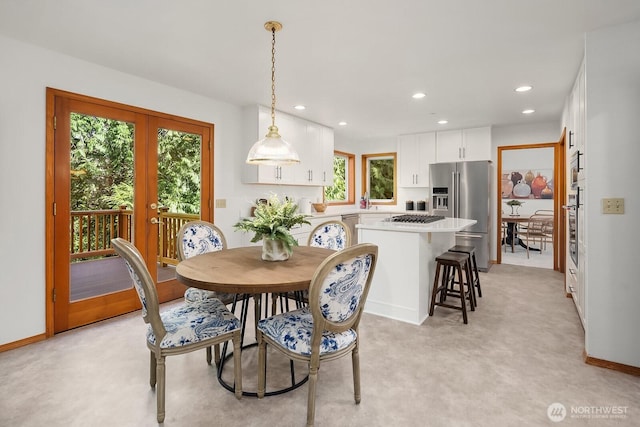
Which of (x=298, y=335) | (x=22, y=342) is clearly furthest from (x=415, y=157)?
(x=22, y=342)

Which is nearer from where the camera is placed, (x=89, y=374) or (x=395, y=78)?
(x=89, y=374)

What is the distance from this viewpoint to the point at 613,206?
229 centimetres

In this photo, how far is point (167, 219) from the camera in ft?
12.2

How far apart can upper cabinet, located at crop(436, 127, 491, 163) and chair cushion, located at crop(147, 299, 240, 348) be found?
194 inches

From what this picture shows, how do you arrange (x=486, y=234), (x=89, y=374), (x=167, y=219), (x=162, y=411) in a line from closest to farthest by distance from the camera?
(x=162, y=411) → (x=89, y=374) → (x=167, y=219) → (x=486, y=234)

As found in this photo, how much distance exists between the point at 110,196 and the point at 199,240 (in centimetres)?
117

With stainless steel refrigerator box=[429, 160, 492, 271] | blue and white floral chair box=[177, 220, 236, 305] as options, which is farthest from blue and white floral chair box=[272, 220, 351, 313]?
stainless steel refrigerator box=[429, 160, 492, 271]

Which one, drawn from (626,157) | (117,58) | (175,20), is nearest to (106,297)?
(117,58)

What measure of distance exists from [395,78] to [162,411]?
328cm

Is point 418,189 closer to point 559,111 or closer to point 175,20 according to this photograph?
point 559,111

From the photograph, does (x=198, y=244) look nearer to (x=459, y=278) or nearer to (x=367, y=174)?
(x=459, y=278)

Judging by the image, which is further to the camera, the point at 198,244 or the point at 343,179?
the point at 343,179

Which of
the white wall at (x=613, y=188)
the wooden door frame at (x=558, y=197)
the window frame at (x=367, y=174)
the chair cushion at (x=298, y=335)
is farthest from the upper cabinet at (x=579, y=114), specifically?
the window frame at (x=367, y=174)

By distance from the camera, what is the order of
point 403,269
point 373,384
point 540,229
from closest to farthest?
point 373,384 < point 403,269 < point 540,229
